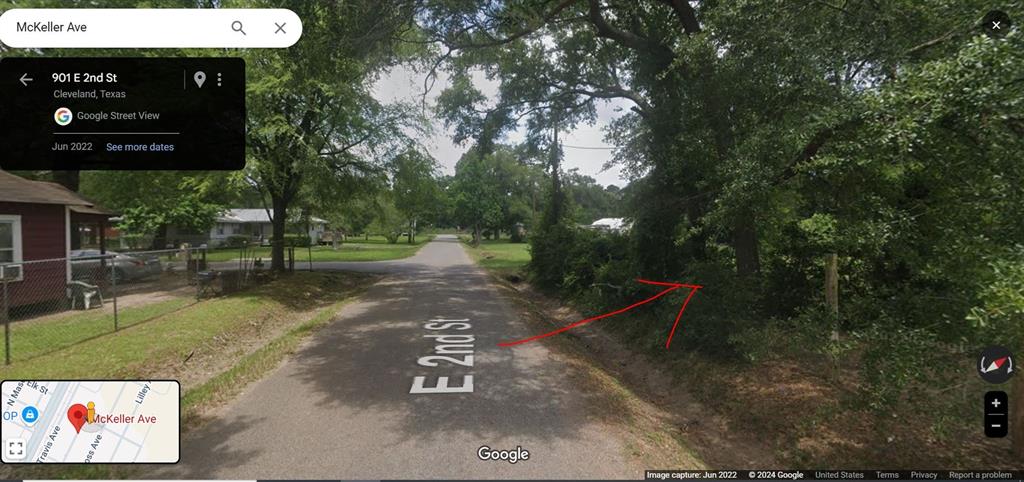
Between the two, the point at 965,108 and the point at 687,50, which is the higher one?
the point at 687,50

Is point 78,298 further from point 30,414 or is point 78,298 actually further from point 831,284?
point 831,284

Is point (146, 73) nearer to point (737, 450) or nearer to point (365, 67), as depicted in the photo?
point (365, 67)

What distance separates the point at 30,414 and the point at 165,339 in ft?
19.4

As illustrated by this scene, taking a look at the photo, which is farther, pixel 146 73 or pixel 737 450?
pixel 737 450

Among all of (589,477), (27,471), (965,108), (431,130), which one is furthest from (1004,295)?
(431,130)

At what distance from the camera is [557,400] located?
16.7 ft

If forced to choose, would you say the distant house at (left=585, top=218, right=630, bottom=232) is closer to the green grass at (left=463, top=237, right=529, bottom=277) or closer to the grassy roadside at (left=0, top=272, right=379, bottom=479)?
the green grass at (left=463, top=237, right=529, bottom=277)

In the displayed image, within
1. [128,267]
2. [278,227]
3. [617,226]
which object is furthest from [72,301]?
[617,226]

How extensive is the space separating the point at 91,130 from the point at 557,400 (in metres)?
4.59

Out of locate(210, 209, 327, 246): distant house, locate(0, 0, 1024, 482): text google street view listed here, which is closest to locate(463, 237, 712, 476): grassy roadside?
locate(0, 0, 1024, 482): text google street view

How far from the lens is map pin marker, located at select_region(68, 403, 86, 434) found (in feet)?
8.68

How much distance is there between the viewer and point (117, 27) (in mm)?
3270

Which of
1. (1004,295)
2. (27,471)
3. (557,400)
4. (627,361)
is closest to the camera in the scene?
(1004,295)

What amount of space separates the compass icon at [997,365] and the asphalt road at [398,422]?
2.26 meters
